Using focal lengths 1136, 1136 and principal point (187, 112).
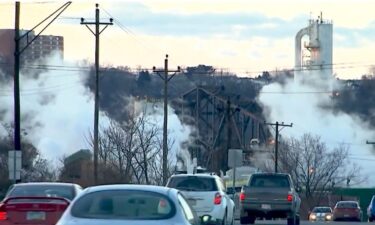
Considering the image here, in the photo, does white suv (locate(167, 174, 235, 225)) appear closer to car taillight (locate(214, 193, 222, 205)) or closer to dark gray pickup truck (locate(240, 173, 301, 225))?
car taillight (locate(214, 193, 222, 205))

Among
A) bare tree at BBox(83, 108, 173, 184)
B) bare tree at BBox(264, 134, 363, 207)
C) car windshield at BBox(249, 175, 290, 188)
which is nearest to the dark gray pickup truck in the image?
car windshield at BBox(249, 175, 290, 188)

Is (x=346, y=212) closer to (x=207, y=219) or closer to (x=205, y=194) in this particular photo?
(x=205, y=194)

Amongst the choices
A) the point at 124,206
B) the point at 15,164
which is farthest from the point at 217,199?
the point at 124,206

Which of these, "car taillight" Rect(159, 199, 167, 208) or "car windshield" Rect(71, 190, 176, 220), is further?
"car taillight" Rect(159, 199, 167, 208)

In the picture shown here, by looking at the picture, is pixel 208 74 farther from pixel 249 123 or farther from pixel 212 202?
pixel 212 202

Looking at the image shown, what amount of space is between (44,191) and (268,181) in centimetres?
1378

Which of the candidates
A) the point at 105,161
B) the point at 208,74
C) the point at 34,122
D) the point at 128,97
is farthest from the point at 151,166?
the point at 208,74

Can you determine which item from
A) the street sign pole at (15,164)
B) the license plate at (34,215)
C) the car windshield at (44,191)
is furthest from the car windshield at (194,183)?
the street sign pole at (15,164)

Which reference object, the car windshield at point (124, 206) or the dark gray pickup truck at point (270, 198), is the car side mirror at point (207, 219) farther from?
the car windshield at point (124, 206)

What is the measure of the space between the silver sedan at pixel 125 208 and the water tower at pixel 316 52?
85.5 meters

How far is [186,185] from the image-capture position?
3020 centimetres

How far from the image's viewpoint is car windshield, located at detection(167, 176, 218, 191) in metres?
30.1

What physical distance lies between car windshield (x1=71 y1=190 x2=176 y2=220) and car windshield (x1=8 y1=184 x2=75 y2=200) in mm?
9199

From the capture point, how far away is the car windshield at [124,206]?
1490 cm
